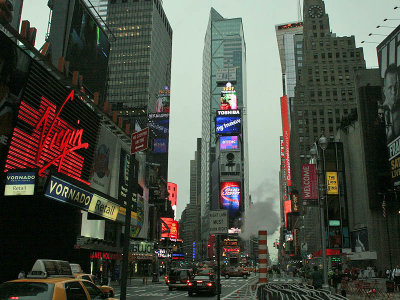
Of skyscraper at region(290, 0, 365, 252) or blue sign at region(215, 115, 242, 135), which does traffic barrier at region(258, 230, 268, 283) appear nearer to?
skyscraper at region(290, 0, 365, 252)

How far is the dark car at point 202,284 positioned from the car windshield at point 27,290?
1819 cm

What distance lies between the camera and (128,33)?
153 meters

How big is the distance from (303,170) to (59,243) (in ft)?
121

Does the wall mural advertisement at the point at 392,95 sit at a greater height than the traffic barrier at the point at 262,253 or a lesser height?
greater

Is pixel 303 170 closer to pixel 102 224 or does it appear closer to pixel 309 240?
pixel 102 224

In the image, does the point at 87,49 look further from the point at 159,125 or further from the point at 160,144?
the point at 160,144

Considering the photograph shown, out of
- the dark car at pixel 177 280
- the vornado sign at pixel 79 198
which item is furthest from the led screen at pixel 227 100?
the dark car at pixel 177 280

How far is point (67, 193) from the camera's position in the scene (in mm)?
24375

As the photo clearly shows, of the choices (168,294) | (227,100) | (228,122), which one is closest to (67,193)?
(168,294)

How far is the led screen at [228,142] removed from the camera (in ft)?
525

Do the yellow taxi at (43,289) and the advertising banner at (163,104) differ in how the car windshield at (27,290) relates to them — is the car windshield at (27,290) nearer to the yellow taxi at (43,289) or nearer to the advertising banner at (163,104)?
the yellow taxi at (43,289)

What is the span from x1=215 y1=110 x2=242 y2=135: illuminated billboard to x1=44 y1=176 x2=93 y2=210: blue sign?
Result: 133180 mm

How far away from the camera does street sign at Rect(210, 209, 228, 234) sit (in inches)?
448

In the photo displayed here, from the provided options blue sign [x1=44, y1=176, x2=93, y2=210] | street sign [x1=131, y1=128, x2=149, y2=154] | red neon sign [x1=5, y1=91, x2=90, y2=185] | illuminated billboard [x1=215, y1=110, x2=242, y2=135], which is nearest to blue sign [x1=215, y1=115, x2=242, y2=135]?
illuminated billboard [x1=215, y1=110, x2=242, y2=135]
